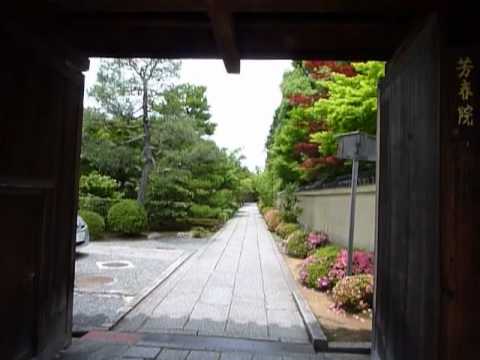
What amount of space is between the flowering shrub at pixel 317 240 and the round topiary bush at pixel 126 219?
6.34 meters

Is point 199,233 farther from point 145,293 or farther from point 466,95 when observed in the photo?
point 466,95

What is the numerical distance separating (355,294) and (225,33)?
163 inches

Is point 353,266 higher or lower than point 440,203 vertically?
lower

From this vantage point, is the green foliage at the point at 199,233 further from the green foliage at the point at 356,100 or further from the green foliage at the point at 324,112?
the green foliage at the point at 356,100

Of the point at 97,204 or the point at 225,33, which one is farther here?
the point at 97,204

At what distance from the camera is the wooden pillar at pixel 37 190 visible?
3004 millimetres

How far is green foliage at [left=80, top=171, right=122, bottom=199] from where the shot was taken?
16.0 m

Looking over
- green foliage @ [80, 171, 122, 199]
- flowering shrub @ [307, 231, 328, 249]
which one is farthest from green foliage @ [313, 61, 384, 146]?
green foliage @ [80, 171, 122, 199]

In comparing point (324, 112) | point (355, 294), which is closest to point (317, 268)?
point (355, 294)

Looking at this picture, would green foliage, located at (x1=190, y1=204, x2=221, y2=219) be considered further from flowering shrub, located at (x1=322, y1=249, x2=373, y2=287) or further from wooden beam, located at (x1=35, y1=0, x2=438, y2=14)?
wooden beam, located at (x1=35, y1=0, x2=438, y2=14)

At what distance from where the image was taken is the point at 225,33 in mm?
3260

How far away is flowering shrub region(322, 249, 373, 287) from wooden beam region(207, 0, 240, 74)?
4.11m

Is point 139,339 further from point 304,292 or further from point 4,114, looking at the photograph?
point 304,292

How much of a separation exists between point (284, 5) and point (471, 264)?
2115 millimetres
